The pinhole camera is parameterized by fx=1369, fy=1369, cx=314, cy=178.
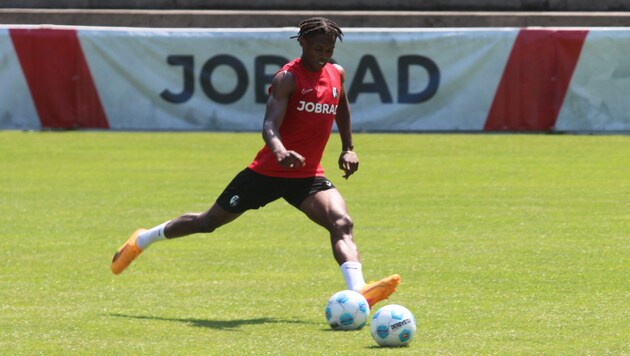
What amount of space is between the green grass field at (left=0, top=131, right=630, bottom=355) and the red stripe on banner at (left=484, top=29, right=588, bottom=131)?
270 cm

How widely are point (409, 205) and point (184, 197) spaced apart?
9.17 feet

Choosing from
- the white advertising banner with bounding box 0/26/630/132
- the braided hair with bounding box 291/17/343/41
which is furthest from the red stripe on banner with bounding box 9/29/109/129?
the braided hair with bounding box 291/17/343/41

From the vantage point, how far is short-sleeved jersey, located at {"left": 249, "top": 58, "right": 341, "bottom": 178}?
31.0 feet

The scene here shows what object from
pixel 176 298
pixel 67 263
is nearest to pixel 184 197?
pixel 67 263

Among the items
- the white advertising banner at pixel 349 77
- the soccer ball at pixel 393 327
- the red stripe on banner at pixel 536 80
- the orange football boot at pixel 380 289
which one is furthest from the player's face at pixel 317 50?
the red stripe on banner at pixel 536 80

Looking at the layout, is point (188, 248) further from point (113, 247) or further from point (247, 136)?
point (247, 136)

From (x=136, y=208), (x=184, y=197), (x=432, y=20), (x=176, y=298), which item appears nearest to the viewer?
(x=176, y=298)

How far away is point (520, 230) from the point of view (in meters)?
13.6

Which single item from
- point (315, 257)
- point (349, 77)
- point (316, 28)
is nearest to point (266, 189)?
point (316, 28)

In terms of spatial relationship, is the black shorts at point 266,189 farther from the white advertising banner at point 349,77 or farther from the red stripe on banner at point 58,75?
the red stripe on banner at point 58,75

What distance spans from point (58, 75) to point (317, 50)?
1672 centimetres

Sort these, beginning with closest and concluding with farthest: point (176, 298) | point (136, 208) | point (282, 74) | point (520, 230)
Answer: point (282, 74) → point (176, 298) → point (520, 230) → point (136, 208)

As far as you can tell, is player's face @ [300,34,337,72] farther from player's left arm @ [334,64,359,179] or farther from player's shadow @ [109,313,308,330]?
player's shadow @ [109,313,308,330]

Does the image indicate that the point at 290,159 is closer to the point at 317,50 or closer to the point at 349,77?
the point at 317,50
